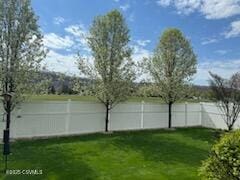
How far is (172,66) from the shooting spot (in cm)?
1661

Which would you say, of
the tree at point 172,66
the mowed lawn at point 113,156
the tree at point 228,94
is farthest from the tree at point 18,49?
the tree at point 228,94

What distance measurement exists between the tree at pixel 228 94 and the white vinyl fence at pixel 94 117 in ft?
2.15

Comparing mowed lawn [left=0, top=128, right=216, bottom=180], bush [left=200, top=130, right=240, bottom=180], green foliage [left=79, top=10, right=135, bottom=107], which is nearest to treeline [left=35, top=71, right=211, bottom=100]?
green foliage [left=79, top=10, right=135, bottom=107]

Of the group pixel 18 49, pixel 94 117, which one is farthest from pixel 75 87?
pixel 18 49

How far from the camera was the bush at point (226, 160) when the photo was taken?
4750mm

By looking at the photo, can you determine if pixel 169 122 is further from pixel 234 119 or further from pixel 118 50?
pixel 118 50

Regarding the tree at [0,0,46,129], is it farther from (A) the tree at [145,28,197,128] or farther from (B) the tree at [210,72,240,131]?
(B) the tree at [210,72,240,131]

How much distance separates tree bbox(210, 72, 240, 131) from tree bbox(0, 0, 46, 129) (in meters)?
8.67

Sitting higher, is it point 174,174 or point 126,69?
point 126,69

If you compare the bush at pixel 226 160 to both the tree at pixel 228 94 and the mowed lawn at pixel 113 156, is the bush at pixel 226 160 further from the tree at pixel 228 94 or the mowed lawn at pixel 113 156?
the tree at pixel 228 94

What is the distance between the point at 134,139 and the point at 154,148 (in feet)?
4.86

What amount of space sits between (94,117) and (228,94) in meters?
6.59

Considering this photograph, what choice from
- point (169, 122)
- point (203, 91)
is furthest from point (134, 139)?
point (203, 91)

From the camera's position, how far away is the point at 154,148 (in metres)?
11.4
